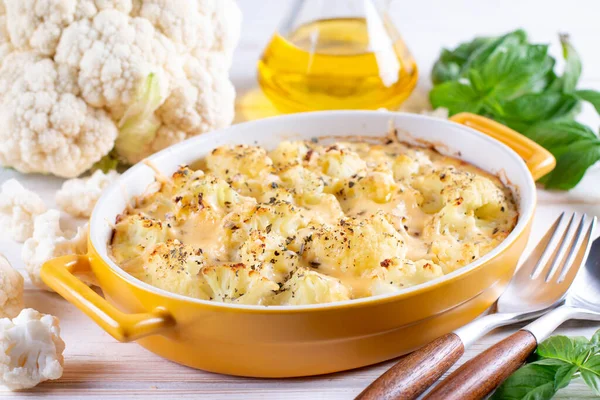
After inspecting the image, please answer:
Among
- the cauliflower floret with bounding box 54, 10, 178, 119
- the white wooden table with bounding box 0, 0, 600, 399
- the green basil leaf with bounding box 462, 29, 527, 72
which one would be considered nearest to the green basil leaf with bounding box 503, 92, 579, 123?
the white wooden table with bounding box 0, 0, 600, 399

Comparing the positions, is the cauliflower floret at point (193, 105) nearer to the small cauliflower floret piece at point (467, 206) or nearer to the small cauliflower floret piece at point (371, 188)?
the small cauliflower floret piece at point (371, 188)

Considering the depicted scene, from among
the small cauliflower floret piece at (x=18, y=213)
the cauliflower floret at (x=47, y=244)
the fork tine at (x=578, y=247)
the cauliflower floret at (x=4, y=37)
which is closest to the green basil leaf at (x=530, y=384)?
the fork tine at (x=578, y=247)

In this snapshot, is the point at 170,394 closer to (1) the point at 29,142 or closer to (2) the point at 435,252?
(2) the point at 435,252

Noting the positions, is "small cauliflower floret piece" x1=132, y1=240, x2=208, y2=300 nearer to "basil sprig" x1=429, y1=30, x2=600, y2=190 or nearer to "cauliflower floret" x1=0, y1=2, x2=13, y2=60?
"cauliflower floret" x1=0, y1=2, x2=13, y2=60

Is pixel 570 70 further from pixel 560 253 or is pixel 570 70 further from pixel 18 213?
pixel 18 213

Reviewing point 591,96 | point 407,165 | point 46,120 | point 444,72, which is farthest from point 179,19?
point 591,96

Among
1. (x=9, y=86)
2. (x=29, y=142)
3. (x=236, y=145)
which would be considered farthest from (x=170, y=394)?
(x=9, y=86)
